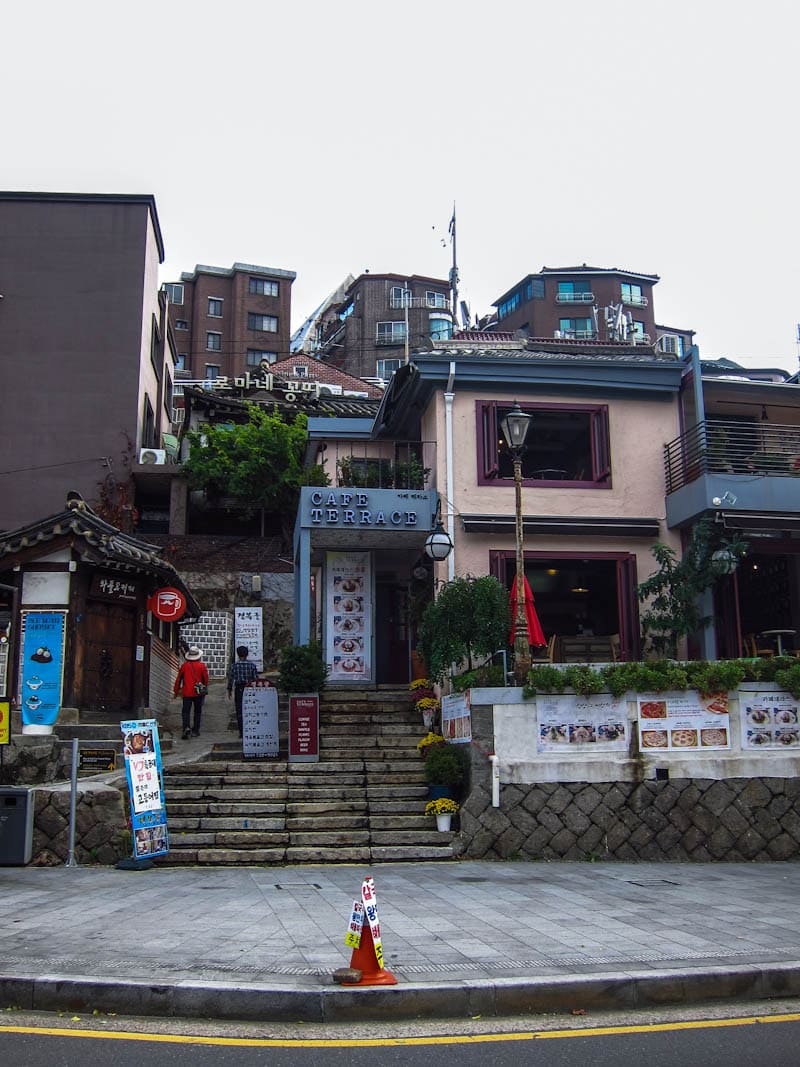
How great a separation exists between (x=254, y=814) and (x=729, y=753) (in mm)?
6357

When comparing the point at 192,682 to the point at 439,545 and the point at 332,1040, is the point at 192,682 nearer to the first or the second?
the point at 439,545

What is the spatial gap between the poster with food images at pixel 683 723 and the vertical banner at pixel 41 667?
9.45 metres

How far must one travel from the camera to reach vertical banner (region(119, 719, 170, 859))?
11281 millimetres

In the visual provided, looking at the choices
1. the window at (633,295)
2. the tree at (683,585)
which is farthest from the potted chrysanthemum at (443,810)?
the window at (633,295)

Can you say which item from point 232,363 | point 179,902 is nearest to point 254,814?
point 179,902

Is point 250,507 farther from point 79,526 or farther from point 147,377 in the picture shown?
point 79,526

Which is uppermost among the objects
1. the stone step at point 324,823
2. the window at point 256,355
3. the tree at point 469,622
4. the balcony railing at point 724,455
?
the window at point 256,355

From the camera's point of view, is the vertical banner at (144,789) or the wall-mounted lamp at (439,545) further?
the wall-mounted lamp at (439,545)

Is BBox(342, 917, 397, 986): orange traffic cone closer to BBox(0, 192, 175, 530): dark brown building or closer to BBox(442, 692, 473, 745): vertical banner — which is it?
BBox(442, 692, 473, 745): vertical banner

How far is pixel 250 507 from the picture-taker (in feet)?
111

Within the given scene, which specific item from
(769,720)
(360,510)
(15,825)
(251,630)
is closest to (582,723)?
(769,720)

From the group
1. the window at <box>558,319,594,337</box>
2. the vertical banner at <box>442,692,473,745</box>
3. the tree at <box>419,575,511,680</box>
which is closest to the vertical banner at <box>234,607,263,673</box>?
the tree at <box>419,575,511,680</box>

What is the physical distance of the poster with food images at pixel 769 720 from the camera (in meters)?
13.3

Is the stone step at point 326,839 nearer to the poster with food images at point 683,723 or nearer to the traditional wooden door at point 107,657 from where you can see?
the poster with food images at point 683,723
